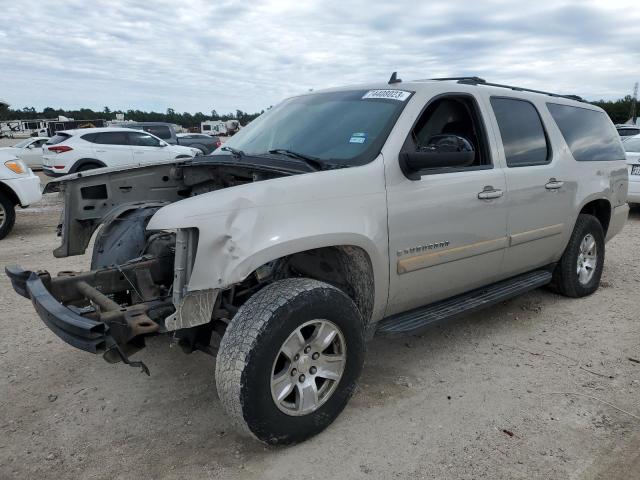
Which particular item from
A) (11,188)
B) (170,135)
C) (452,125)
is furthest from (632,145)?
(170,135)

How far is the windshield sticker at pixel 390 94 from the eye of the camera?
344 centimetres

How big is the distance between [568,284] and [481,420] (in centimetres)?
247

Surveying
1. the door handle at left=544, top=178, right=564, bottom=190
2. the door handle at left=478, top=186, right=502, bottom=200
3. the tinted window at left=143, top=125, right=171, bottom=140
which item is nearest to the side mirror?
the door handle at left=478, top=186, right=502, bottom=200

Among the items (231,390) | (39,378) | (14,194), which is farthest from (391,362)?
(14,194)

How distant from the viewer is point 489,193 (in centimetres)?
368

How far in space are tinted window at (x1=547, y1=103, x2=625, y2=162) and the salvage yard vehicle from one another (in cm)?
5

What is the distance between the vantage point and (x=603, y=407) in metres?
3.19

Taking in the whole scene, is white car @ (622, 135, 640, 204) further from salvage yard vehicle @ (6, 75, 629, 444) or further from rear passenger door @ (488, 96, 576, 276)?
rear passenger door @ (488, 96, 576, 276)

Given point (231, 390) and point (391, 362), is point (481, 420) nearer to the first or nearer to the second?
point (391, 362)

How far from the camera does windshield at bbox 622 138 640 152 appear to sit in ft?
31.2

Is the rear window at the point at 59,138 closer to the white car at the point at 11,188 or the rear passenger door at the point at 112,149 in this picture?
the rear passenger door at the point at 112,149

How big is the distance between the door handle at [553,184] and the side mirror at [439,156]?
136cm

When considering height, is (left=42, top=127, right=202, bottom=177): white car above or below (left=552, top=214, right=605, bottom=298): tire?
above

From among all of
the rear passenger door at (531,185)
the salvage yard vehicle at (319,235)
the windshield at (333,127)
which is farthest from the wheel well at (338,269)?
the rear passenger door at (531,185)
